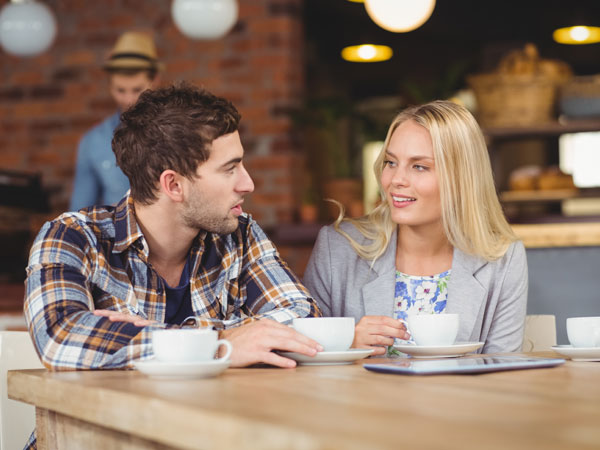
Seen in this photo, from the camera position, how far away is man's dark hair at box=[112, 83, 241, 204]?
5.78 feet

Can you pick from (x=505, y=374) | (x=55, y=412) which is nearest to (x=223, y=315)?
(x=55, y=412)

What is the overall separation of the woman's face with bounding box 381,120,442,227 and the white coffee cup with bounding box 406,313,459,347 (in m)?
0.67

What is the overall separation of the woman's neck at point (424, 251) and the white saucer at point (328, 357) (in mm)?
862

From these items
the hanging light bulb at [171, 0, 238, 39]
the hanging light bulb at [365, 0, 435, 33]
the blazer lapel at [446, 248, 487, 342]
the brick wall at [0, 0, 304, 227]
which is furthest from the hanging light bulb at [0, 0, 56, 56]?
the blazer lapel at [446, 248, 487, 342]

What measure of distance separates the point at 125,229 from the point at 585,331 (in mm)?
901

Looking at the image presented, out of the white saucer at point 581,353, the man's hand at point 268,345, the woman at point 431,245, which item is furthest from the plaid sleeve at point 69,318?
the woman at point 431,245

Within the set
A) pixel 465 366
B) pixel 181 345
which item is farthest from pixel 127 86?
pixel 465 366

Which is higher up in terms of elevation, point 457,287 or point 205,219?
point 205,219

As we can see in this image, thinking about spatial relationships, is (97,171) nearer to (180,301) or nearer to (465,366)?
(180,301)

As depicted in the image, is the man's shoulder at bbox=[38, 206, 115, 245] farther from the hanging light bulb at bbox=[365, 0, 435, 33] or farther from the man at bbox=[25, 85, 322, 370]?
the hanging light bulb at bbox=[365, 0, 435, 33]

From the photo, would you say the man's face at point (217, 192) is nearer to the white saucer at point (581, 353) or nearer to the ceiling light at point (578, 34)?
the white saucer at point (581, 353)

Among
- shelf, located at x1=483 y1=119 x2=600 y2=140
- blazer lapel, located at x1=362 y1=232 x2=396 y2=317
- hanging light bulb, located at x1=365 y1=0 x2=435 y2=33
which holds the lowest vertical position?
blazer lapel, located at x1=362 y1=232 x2=396 y2=317

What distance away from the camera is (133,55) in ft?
12.5

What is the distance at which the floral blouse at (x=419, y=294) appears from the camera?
214 cm
